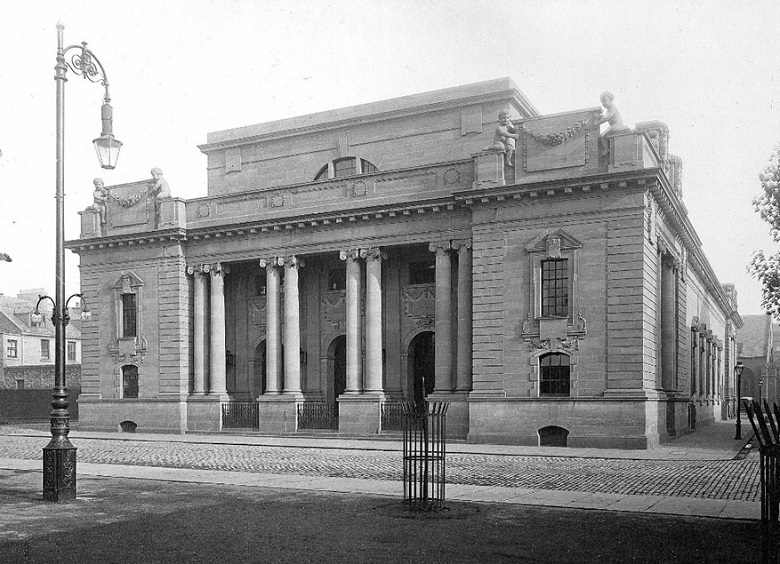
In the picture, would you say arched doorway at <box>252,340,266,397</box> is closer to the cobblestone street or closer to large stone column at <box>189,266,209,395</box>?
large stone column at <box>189,266,209,395</box>

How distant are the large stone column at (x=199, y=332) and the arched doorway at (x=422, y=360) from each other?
9.31 m

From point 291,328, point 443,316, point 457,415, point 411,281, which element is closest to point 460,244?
point 443,316

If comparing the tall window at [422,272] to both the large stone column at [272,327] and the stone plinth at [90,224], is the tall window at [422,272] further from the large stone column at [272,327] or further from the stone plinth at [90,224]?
the stone plinth at [90,224]

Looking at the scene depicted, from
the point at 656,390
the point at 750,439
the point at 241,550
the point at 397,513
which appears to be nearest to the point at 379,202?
the point at 656,390

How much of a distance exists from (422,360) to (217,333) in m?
9.02

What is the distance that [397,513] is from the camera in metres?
12.6

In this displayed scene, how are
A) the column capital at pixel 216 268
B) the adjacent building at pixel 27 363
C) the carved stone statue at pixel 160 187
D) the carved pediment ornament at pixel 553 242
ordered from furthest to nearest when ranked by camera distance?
the adjacent building at pixel 27 363
the carved stone statue at pixel 160 187
the column capital at pixel 216 268
the carved pediment ornament at pixel 553 242

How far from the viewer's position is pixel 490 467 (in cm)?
2012

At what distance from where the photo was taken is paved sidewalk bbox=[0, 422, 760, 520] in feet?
43.7

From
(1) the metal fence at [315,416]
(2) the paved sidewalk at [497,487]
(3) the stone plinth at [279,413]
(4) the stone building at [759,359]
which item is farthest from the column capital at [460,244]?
(4) the stone building at [759,359]

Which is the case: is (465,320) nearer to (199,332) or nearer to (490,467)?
(490,467)

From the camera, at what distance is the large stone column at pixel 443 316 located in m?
31.1

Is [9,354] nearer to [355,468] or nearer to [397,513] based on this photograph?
[355,468]

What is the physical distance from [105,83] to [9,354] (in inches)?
2227
